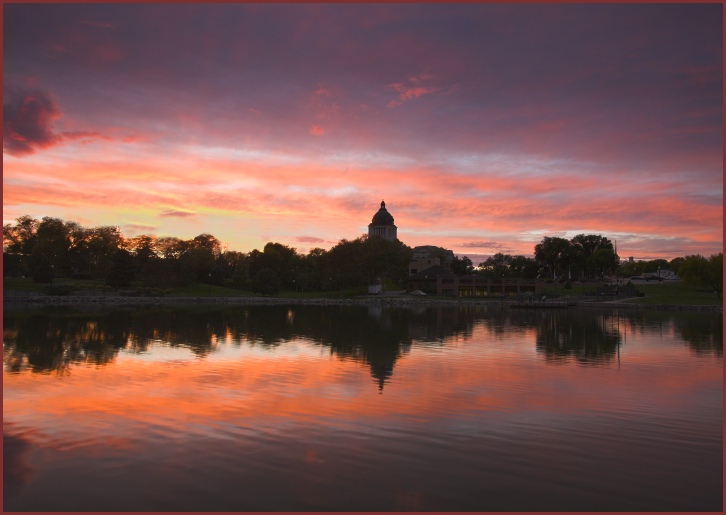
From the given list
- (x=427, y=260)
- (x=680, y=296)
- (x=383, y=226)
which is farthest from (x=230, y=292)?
(x=680, y=296)

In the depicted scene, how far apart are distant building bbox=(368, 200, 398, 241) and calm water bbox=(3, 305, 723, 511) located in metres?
139

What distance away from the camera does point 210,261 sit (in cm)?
11788

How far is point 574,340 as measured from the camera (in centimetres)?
3578

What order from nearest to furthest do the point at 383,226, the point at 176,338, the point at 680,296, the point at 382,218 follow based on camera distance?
the point at 176,338, the point at 680,296, the point at 383,226, the point at 382,218

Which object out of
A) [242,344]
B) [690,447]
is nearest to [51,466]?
[690,447]

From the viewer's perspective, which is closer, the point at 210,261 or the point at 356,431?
the point at 356,431

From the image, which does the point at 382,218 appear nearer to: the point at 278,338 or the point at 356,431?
the point at 278,338

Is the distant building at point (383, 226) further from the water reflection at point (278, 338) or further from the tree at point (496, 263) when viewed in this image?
the water reflection at point (278, 338)

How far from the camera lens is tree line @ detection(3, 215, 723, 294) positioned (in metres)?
95.7

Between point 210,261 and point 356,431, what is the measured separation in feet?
362

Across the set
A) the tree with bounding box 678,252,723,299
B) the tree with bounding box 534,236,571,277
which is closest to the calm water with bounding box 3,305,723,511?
the tree with bounding box 678,252,723,299

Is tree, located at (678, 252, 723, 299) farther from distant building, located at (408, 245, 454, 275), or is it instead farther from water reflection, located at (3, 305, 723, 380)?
distant building, located at (408, 245, 454, 275)

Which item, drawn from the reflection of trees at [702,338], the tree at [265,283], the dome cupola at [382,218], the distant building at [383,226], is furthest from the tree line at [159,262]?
Answer: the reflection of trees at [702,338]

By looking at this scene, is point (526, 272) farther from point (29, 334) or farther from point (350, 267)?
point (29, 334)
